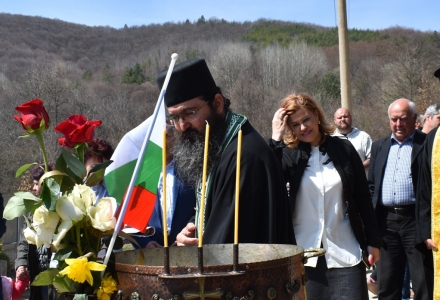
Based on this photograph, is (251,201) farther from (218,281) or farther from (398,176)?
(398,176)

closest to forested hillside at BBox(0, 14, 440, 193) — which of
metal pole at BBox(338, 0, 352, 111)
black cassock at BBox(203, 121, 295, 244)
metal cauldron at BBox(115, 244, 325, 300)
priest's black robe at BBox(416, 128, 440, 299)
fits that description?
metal pole at BBox(338, 0, 352, 111)

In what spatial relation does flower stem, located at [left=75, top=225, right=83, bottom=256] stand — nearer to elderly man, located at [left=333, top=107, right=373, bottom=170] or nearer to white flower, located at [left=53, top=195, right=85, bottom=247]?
white flower, located at [left=53, top=195, right=85, bottom=247]

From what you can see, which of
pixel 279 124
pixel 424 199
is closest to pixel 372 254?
pixel 279 124

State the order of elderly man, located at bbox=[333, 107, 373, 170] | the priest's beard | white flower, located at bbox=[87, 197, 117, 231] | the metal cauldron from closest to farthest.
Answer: the metal cauldron < white flower, located at bbox=[87, 197, 117, 231] < the priest's beard < elderly man, located at bbox=[333, 107, 373, 170]

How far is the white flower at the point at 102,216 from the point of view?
192cm

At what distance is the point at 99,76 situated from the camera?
68500 mm

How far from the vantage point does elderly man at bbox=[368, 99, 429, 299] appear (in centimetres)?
586

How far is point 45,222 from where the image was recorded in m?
1.92

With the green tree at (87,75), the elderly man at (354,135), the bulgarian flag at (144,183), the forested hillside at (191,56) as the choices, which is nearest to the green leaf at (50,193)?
the bulgarian flag at (144,183)

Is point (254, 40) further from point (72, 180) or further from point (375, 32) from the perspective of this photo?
point (72, 180)

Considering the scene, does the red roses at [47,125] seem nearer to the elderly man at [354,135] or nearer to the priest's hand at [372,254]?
the priest's hand at [372,254]

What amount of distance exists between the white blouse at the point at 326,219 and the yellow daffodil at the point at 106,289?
102 inches

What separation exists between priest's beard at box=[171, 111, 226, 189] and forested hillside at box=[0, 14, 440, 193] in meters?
15.8

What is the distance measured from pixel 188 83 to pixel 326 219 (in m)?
1.50
